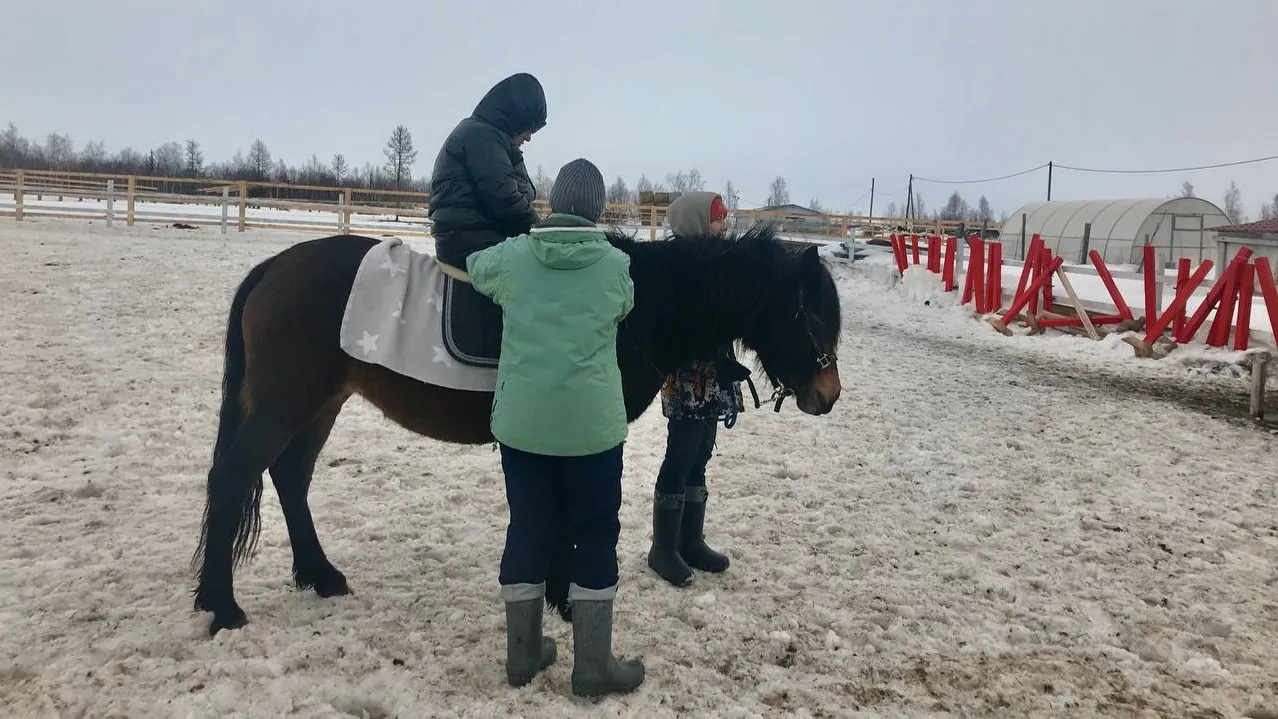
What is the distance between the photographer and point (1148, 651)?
9.50 ft

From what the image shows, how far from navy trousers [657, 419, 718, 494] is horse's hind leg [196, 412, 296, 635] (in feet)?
5.29

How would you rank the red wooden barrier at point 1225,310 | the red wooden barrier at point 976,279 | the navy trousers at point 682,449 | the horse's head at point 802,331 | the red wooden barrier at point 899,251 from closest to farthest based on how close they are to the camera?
the horse's head at point 802,331
the navy trousers at point 682,449
the red wooden barrier at point 1225,310
the red wooden barrier at point 976,279
the red wooden barrier at point 899,251

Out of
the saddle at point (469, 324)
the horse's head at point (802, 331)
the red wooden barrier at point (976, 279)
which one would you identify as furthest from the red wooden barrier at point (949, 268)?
the saddle at point (469, 324)

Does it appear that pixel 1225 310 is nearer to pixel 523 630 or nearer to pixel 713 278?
pixel 713 278

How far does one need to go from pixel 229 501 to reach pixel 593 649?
5.13 feet

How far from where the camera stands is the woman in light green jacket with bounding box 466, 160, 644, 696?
233 centimetres

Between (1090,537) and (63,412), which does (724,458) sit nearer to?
(1090,537)

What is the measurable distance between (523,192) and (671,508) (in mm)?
1573

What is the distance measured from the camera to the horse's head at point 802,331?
299cm

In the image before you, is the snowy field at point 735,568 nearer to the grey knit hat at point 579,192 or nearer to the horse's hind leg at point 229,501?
the horse's hind leg at point 229,501

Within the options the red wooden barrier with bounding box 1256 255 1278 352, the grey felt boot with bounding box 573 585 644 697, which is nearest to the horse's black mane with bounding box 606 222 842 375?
the grey felt boot with bounding box 573 585 644 697

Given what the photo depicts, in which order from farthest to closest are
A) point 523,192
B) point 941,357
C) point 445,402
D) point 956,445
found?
point 941,357
point 956,445
point 523,192
point 445,402

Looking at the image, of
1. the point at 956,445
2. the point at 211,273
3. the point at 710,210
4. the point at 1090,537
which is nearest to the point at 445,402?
the point at 710,210

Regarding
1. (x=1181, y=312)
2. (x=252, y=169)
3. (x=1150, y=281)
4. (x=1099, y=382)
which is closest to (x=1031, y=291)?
(x=1150, y=281)
